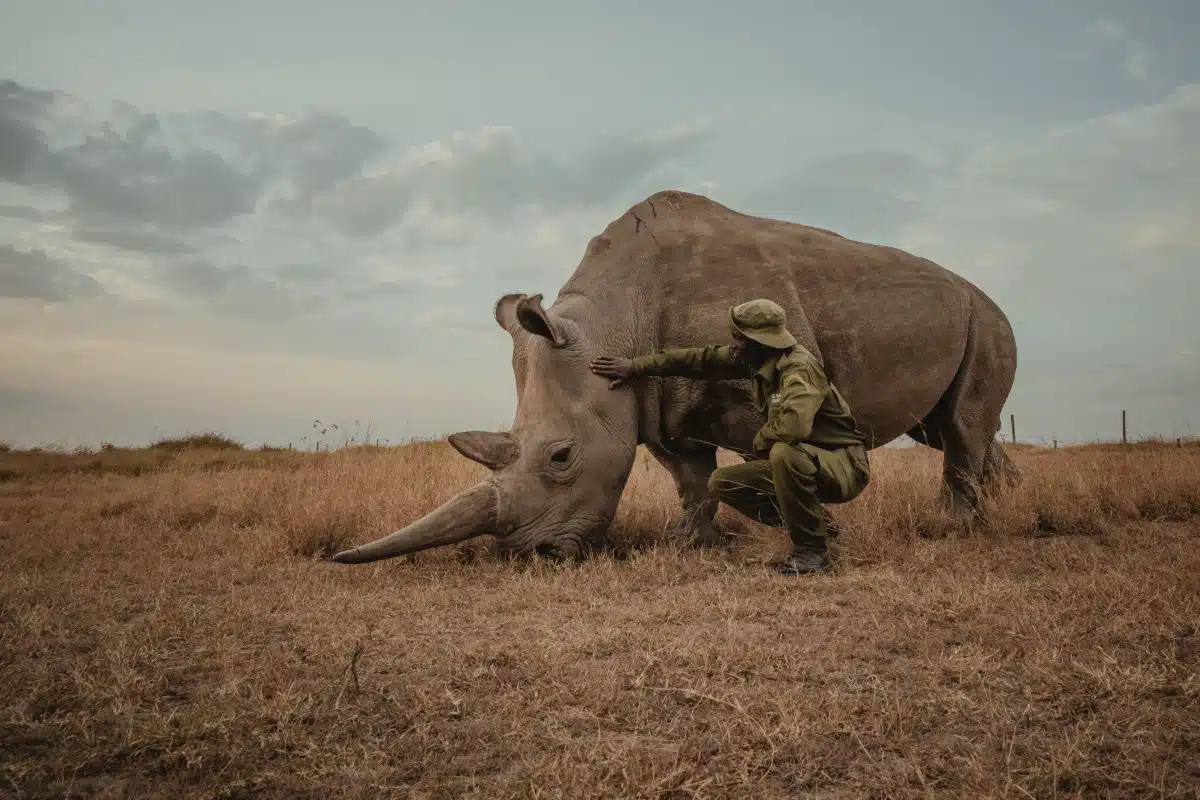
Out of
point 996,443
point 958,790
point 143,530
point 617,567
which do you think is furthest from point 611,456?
point 143,530

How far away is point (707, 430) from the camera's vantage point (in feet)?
19.1

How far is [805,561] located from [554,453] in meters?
1.55

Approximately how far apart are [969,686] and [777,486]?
2.05 m

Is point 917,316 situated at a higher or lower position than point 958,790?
higher

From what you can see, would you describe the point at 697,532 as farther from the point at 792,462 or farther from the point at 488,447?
the point at 488,447

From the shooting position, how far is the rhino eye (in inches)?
204

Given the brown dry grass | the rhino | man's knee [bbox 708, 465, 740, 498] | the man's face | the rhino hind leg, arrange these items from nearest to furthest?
the brown dry grass < the man's face < the rhino < man's knee [bbox 708, 465, 740, 498] < the rhino hind leg

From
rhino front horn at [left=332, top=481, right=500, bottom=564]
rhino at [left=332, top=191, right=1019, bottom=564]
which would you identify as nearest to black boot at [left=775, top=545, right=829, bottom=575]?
rhino at [left=332, top=191, right=1019, bottom=564]

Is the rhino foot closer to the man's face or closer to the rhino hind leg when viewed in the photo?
the man's face

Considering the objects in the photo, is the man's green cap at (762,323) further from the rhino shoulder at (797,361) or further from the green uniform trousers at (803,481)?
the green uniform trousers at (803,481)

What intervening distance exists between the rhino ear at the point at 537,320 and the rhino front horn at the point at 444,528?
3.06 feet

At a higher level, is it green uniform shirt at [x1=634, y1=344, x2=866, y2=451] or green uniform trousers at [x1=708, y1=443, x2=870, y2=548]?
green uniform shirt at [x1=634, y1=344, x2=866, y2=451]

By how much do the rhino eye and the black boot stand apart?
4.48ft

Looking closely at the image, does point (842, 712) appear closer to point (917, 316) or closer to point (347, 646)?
point (347, 646)
